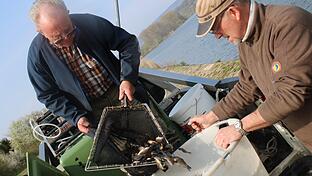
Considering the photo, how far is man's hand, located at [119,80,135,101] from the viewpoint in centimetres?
336

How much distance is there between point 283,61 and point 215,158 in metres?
0.68

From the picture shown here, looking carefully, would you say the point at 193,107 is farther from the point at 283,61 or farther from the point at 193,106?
the point at 283,61

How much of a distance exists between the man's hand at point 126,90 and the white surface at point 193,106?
579 millimetres

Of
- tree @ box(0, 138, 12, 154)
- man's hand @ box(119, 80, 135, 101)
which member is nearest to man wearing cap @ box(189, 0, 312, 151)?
man's hand @ box(119, 80, 135, 101)

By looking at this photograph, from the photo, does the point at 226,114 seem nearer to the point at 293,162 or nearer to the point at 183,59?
the point at 293,162

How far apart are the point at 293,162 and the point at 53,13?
72.5 inches

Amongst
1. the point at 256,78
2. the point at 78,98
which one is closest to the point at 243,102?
the point at 256,78

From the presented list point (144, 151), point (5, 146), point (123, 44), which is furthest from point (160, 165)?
point (5, 146)

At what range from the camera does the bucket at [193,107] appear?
3.88 meters

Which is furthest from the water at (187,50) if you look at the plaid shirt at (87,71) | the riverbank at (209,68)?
the plaid shirt at (87,71)

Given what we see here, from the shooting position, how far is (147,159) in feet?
8.79

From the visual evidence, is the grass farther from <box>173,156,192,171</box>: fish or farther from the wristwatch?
the wristwatch

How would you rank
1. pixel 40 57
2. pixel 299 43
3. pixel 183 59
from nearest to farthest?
pixel 299 43 < pixel 40 57 < pixel 183 59

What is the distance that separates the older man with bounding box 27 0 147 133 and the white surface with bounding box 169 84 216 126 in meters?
0.35
